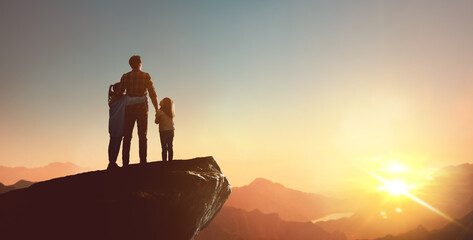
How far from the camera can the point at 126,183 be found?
5395 millimetres

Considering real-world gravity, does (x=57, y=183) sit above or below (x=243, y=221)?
above

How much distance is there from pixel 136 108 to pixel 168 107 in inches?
85.3

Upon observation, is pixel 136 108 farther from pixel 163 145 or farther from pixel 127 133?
pixel 163 145

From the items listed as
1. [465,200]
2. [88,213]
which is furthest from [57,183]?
[465,200]

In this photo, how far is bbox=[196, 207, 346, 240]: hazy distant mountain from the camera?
8844 centimetres

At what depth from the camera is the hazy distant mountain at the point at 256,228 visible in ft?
290

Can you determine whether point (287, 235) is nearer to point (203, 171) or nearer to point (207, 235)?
point (207, 235)

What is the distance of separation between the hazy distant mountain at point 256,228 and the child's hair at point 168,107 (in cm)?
8554

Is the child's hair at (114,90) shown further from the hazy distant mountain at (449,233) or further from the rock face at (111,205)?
the hazy distant mountain at (449,233)

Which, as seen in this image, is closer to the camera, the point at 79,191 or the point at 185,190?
the point at 79,191

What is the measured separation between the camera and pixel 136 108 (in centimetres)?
628

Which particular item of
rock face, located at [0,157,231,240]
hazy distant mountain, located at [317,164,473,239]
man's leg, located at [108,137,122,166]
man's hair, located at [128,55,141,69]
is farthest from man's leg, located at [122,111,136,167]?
hazy distant mountain, located at [317,164,473,239]

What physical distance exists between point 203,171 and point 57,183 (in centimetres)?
344

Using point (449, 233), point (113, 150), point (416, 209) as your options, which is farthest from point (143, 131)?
point (416, 209)
